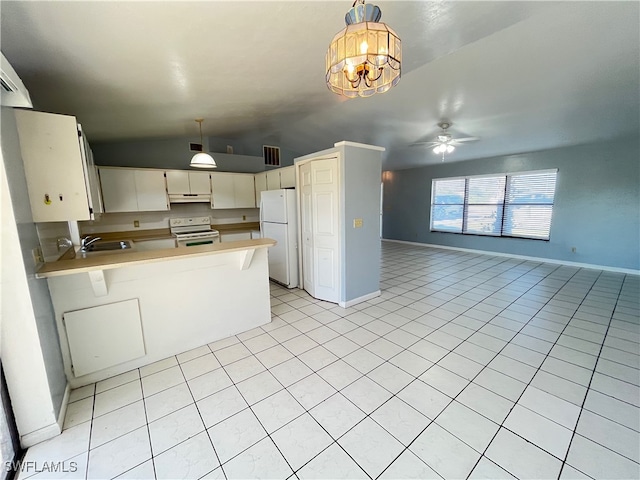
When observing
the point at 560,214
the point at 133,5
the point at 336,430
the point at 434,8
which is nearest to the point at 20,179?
the point at 133,5

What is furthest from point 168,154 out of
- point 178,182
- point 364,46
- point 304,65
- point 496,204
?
point 496,204

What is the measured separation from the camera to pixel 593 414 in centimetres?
174

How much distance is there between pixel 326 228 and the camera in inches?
140

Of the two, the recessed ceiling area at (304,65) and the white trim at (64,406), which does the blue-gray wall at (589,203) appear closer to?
the recessed ceiling area at (304,65)

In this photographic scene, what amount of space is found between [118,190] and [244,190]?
2.17 metres

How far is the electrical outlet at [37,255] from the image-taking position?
1.73 m

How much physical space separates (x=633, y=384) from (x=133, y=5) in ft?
14.2

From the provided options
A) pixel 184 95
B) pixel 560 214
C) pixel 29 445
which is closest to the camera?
pixel 29 445

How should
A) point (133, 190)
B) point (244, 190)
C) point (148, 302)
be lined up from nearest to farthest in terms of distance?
point (148, 302)
point (133, 190)
point (244, 190)

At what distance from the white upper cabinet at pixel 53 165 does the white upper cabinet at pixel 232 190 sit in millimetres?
3277

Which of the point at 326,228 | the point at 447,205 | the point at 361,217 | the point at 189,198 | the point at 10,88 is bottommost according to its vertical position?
the point at 326,228

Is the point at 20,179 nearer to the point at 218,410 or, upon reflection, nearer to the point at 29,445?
the point at 29,445

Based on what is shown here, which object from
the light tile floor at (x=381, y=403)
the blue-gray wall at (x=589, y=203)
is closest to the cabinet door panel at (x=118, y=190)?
the light tile floor at (x=381, y=403)

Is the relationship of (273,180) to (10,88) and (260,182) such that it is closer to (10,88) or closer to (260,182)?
(260,182)
